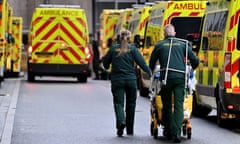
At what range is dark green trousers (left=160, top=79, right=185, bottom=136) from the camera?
44.6ft

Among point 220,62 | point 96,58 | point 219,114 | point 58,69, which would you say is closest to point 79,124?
point 219,114

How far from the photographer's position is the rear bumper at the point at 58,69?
3185 centimetres

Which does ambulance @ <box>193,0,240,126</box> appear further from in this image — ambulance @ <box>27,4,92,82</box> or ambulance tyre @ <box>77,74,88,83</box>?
ambulance tyre @ <box>77,74,88,83</box>

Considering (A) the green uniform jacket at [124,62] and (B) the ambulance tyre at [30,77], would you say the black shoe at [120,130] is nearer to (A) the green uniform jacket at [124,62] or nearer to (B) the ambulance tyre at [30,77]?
(A) the green uniform jacket at [124,62]

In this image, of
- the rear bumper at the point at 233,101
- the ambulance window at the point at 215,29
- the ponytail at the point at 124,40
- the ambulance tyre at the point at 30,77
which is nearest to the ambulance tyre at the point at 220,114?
the rear bumper at the point at 233,101

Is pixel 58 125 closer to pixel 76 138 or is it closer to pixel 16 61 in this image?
pixel 76 138

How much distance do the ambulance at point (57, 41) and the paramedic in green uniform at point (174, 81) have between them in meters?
18.1

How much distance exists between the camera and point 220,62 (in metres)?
16.6

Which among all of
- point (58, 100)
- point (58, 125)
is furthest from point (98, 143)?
point (58, 100)

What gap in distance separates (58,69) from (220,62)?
1600cm

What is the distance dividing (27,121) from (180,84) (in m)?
4.28

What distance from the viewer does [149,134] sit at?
1502 cm

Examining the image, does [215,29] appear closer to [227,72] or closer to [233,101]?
[227,72]

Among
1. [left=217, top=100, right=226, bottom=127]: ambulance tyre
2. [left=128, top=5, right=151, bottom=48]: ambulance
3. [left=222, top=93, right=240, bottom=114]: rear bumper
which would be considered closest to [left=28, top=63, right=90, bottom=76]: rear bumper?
[left=128, top=5, right=151, bottom=48]: ambulance
